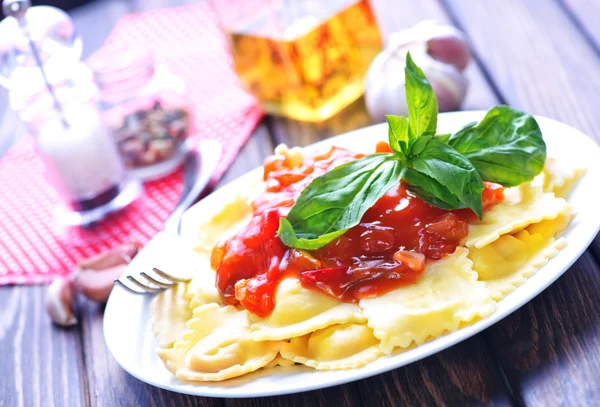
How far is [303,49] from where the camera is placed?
412cm

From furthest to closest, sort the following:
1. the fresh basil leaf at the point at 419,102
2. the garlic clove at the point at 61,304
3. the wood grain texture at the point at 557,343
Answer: the garlic clove at the point at 61,304 < the fresh basil leaf at the point at 419,102 < the wood grain texture at the point at 557,343

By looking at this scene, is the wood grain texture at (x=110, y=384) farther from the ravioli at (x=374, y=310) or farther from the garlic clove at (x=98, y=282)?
the ravioli at (x=374, y=310)

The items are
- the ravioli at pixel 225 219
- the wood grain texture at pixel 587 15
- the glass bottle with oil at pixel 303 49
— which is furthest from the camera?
the wood grain texture at pixel 587 15

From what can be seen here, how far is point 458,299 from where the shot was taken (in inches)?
A: 98.5

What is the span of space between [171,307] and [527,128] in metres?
1.52

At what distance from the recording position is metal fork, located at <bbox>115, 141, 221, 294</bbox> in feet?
9.62

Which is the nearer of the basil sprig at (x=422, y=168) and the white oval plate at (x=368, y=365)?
the white oval plate at (x=368, y=365)

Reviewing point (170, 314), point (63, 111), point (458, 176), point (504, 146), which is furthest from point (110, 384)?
point (504, 146)

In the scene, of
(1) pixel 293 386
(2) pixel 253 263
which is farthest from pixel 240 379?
(2) pixel 253 263

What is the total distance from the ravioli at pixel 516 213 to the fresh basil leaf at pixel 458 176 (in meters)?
0.13

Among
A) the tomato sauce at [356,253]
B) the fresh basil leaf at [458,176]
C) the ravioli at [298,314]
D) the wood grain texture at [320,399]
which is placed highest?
the fresh basil leaf at [458,176]

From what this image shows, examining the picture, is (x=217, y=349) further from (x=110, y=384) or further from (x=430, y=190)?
(x=430, y=190)

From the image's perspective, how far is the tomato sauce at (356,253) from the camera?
8.73 feet

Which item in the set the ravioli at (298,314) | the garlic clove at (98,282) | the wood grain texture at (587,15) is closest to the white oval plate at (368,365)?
the ravioli at (298,314)
